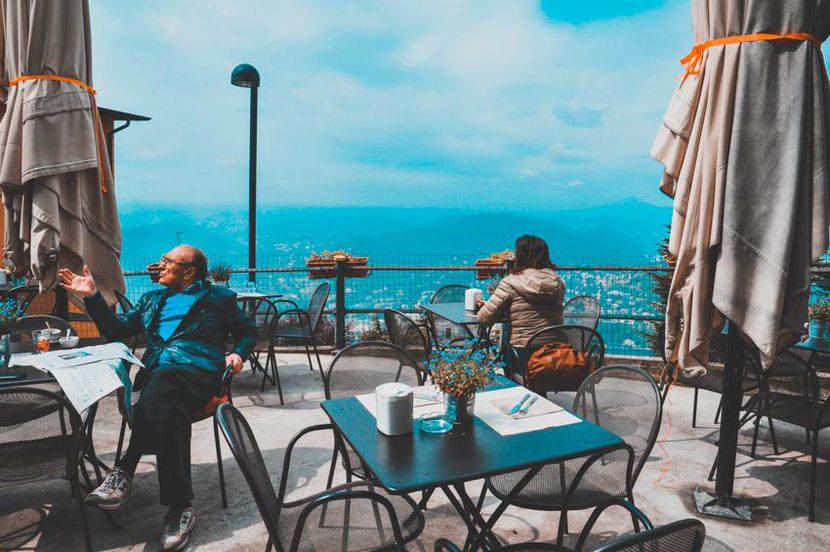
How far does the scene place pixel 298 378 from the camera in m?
5.52

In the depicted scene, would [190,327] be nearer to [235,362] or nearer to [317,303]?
[235,362]

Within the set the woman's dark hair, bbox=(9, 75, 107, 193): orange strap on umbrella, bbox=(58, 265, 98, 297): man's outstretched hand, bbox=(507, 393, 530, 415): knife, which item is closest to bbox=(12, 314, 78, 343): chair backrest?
bbox=(58, 265, 98, 297): man's outstretched hand

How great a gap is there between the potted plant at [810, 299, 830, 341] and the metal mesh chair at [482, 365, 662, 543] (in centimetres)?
233

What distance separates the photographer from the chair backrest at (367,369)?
2.78 m

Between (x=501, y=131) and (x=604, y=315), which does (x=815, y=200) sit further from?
(x=501, y=131)

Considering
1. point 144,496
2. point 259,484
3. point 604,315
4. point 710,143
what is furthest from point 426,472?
point 604,315

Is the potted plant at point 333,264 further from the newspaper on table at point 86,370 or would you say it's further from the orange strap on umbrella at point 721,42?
the orange strap on umbrella at point 721,42

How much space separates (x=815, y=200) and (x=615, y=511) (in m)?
1.77

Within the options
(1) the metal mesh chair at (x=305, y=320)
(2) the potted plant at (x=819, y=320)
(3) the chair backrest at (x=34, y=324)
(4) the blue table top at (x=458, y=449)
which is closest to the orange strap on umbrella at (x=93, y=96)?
(3) the chair backrest at (x=34, y=324)

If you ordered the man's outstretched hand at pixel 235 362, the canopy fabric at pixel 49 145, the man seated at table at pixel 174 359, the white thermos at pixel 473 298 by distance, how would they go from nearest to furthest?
the man seated at table at pixel 174 359 < the man's outstretched hand at pixel 235 362 < the canopy fabric at pixel 49 145 < the white thermos at pixel 473 298

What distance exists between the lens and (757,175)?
2.40 metres

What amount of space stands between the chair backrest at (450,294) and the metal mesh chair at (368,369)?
2976 mm

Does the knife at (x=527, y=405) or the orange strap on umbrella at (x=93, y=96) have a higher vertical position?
the orange strap on umbrella at (x=93, y=96)

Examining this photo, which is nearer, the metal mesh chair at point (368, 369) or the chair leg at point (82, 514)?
the chair leg at point (82, 514)
